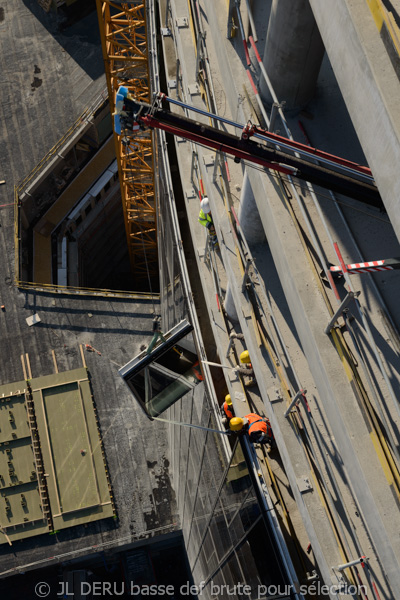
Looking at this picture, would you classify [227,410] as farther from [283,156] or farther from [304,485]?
[283,156]

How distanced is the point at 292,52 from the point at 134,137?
29382mm

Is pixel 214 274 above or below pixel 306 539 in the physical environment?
above

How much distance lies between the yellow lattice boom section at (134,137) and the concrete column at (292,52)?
20519 millimetres

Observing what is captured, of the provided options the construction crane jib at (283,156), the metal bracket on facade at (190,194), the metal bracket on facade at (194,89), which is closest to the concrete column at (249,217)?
the construction crane jib at (283,156)

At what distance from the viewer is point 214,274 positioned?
78.8 ft

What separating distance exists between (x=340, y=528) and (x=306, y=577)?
4.34 meters

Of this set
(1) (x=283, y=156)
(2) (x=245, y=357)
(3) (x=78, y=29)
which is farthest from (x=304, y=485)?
(3) (x=78, y=29)

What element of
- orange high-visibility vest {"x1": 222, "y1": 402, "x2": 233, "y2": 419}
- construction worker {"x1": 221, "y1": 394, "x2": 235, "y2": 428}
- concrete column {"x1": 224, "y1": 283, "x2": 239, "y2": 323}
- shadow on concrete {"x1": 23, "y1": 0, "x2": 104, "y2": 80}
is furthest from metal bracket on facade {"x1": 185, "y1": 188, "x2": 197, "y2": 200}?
shadow on concrete {"x1": 23, "y1": 0, "x2": 104, "y2": 80}

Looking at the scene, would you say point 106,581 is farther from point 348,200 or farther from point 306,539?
point 348,200

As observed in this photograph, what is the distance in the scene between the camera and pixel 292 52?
50.9ft

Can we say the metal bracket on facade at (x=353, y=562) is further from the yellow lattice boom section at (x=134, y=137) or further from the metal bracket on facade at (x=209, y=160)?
the yellow lattice boom section at (x=134, y=137)

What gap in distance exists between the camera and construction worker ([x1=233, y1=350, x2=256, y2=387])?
21.5 metres

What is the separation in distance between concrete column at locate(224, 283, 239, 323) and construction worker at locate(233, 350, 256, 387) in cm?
184

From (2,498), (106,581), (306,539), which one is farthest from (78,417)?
(306,539)
